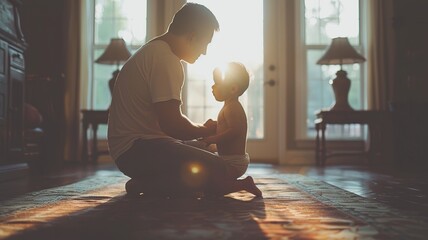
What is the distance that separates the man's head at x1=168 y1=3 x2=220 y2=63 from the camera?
1.90m

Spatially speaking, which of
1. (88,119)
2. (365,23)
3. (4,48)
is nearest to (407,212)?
(4,48)

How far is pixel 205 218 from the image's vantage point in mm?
1443

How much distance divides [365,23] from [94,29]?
9.12ft

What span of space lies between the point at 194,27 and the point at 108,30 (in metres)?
3.81

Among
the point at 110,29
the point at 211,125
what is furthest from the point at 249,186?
the point at 110,29

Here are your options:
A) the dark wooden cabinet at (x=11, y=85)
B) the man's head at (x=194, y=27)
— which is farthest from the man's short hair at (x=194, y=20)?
the dark wooden cabinet at (x=11, y=85)

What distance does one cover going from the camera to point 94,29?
18.1ft

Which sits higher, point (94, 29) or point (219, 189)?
point (94, 29)

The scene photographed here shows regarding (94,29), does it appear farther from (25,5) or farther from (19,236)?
(19,236)

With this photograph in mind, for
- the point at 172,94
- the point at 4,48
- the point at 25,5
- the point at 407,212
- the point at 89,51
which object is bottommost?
the point at 407,212

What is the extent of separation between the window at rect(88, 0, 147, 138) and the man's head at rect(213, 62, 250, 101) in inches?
133

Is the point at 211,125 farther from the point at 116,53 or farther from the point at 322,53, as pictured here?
the point at 322,53

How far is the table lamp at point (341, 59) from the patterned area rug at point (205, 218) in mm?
2759

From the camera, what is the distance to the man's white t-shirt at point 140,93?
183 cm
